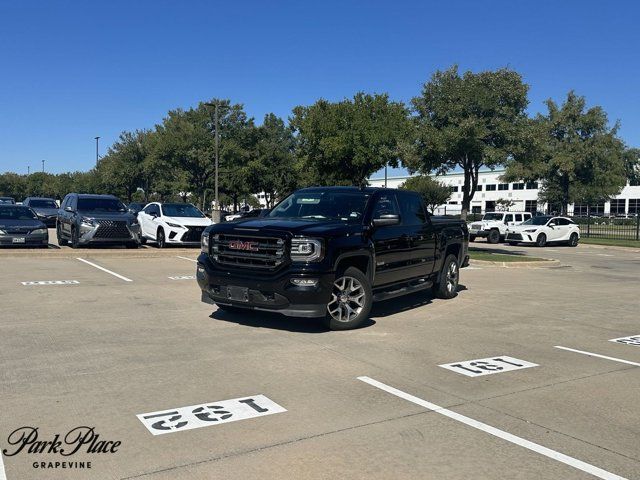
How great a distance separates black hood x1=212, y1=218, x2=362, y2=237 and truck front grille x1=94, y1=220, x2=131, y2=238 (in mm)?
11091

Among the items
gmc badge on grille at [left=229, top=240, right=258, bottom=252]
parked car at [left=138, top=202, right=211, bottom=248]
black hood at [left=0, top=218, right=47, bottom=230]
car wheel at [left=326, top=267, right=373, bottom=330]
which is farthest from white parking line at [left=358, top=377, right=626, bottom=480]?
black hood at [left=0, top=218, right=47, bottom=230]

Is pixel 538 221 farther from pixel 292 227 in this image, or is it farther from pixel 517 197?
pixel 517 197

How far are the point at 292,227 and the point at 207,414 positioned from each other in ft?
11.6

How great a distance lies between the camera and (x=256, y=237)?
25.5ft

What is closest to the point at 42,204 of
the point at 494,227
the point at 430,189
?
the point at 494,227

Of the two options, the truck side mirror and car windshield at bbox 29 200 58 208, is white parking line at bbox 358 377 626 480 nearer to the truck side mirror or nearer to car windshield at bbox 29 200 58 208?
the truck side mirror

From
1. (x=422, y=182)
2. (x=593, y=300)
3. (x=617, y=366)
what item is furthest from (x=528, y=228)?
(x=422, y=182)

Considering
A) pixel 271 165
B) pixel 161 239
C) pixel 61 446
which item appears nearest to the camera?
pixel 61 446

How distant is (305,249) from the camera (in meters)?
7.58

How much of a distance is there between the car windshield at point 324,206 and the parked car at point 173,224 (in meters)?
10.5

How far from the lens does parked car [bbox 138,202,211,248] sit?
64.4ft

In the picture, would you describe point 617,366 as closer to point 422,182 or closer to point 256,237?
point 256,237

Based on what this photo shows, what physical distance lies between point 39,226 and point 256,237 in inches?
501

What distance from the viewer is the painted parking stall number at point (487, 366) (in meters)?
6.14
